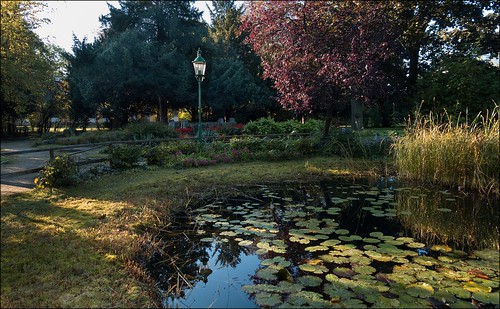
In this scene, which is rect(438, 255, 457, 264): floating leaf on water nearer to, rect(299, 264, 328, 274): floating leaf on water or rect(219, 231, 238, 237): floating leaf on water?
rect(299, 264, 328, 274): floating leaf on water

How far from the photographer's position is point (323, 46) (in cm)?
952

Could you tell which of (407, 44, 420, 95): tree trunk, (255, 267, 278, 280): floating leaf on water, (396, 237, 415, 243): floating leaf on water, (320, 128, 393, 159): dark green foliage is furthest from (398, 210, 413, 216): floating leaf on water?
(407, 44, 420, 95): tree trunk

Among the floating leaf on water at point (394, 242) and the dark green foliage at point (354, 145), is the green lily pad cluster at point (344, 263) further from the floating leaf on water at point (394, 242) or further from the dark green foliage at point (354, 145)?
the dark green foliage at point (354, 145)

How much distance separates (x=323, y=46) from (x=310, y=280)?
7986 millimetres

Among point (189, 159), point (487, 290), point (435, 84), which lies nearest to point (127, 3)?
point (189, 159)

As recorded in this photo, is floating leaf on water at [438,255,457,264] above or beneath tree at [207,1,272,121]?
beneath

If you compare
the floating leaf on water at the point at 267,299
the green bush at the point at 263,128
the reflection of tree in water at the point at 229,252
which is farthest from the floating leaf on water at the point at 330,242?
the green bush at the point at 263,128

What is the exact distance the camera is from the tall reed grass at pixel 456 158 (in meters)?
5.92

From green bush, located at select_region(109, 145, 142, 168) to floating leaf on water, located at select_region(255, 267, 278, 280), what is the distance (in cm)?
624

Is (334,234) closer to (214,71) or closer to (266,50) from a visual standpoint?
(266,50)

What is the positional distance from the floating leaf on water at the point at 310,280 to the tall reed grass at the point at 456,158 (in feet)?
15.1

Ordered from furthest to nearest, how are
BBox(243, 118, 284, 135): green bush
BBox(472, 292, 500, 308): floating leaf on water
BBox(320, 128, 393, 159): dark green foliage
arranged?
BBox(243, 118, 284, 135): green bush, BBox(320, 128, 393, 159): dark green foliage, BBox(472, 292, 500, 308): floating leaf on water

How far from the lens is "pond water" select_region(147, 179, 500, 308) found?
277 centimetres

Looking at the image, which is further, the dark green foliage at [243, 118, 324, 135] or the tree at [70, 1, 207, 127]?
the tree at [70, 1, 207, 127]
